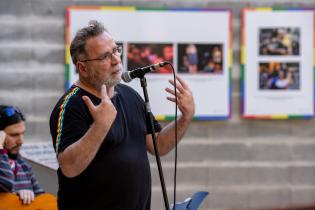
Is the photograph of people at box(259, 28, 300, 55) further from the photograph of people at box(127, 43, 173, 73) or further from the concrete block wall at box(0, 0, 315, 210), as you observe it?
the photograph of people at box(127, 43, 173, 73)

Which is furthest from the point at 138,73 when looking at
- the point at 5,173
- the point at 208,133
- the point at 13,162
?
the point at 208,133

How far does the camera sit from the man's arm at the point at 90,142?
178cm

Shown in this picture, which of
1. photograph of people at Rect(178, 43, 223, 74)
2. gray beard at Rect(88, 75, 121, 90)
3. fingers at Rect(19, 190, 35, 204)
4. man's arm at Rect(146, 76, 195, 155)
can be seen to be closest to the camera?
gray beard at Rect(88, 75, 121, 90)

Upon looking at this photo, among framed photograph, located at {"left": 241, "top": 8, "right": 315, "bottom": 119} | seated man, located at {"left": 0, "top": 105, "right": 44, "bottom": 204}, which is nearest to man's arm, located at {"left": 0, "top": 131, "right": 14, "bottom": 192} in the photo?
seated man, located at {"left": 0, "top": 105, "right": 44, "bottom": 204}

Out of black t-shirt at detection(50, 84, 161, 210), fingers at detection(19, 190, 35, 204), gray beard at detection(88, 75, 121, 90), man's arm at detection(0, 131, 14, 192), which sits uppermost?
gray beard at detection(88, 75, 121, 90)

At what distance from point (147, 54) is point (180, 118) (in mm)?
1771

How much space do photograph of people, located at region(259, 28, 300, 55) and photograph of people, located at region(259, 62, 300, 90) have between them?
0.32 ft

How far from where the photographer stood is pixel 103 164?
6.53ft

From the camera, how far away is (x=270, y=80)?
4.09 m

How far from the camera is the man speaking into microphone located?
1875mm

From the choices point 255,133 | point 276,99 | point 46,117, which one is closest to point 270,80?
point 276,99

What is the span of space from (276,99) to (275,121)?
0.54 ft

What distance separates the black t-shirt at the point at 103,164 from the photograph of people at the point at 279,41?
7.26 feet

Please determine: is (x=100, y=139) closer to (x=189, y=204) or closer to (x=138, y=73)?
(x=138, y=73)
